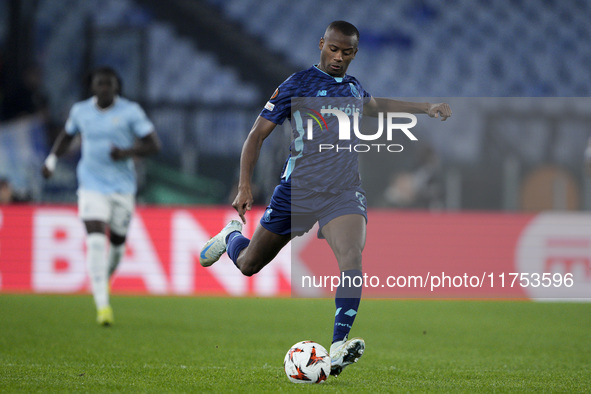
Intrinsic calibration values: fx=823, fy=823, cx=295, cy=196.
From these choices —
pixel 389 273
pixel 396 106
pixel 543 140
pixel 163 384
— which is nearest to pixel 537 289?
pixel 389 273

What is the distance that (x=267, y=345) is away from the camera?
620 centimetres

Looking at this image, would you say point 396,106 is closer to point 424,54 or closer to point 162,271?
point 162,271

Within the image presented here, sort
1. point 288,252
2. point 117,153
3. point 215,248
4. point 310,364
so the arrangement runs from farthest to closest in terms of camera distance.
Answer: point 288,252
point 117,153
point 215,248
point 310,364

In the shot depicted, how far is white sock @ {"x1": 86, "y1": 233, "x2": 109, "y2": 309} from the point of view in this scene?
24.2 feet

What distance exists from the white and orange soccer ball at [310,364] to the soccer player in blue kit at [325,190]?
0.29 feet

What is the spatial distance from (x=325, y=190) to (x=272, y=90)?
10.3 m

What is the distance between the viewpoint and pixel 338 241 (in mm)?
4469

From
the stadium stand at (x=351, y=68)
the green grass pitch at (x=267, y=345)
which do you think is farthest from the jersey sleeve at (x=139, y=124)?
the stadium stand at (x=351, y=68)

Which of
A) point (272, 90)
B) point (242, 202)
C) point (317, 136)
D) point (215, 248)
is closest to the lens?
point (242, 202)

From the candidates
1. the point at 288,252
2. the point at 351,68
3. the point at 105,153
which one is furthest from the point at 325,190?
the point at 351,68

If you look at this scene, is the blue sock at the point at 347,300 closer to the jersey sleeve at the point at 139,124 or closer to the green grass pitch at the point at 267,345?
the green grass pitch at the point at 267,345

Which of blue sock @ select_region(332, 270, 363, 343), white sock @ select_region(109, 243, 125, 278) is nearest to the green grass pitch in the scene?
blue sock @ select_region(332, 270, 363, 343)

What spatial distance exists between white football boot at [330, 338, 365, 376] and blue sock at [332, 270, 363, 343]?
6cm

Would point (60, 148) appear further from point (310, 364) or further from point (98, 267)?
point (310, 364)
